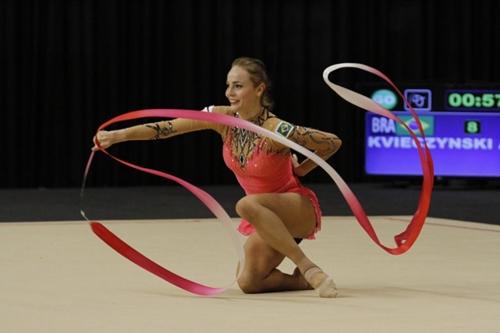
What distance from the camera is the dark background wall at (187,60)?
914 centimetres

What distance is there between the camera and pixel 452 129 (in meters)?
8.55

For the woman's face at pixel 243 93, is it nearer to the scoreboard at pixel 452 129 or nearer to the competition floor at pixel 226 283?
the competition floor at pixel 226 283

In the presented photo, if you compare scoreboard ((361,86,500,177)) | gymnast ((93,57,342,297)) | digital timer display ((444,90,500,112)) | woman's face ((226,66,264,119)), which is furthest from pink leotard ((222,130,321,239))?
digital timer display ((444,90,500,112))

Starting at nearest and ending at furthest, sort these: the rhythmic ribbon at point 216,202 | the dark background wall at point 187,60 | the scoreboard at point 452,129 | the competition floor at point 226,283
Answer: the competition floor at point 226,283
the rhythmic ribbon at point 216,202
the scoreboard at point 452,129
the dark background wall at point 187,60

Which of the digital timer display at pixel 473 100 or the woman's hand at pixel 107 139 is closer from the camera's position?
the woman's hand at pixel 107 139

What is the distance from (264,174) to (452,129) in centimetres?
492

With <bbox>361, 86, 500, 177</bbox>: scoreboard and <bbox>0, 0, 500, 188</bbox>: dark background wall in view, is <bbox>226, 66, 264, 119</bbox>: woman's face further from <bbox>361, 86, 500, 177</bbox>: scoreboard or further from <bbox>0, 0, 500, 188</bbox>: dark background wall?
<bbox>0, 0, 500, 188</bbox>: dark background wall

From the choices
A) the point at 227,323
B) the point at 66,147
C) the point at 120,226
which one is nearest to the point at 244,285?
the point at 227,323

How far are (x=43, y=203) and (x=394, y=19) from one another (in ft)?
11.7

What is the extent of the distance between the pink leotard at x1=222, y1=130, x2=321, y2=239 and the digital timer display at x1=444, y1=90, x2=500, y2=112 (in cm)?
482

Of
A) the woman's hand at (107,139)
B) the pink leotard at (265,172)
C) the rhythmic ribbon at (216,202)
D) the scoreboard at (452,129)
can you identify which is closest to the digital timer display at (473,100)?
the scoreboard at (452,129)

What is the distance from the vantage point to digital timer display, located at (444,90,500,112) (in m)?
8.52

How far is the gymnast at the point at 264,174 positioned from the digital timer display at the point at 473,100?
15.8ft

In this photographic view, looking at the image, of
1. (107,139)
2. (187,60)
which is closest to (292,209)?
(107,139)
